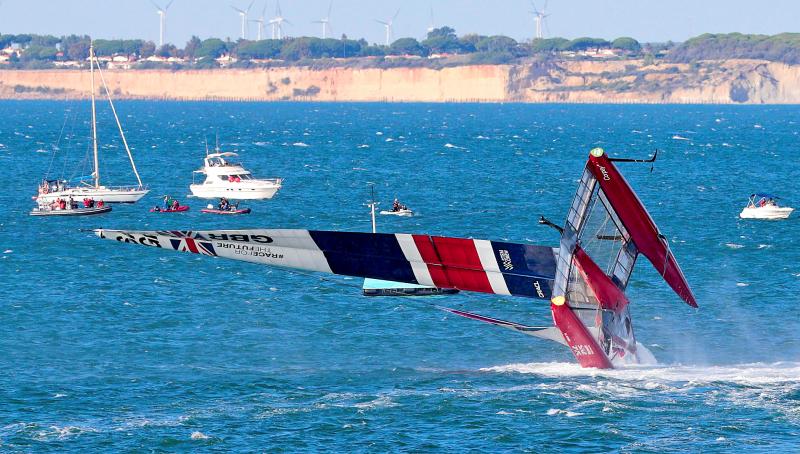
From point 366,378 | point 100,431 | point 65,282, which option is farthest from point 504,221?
point 100,431

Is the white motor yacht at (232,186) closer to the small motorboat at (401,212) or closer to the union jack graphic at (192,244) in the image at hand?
the small motorboat at (401,212)

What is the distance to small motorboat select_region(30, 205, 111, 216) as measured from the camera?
116m

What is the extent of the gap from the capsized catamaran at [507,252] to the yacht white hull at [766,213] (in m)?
64.8

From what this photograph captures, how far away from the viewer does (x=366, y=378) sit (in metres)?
55.1

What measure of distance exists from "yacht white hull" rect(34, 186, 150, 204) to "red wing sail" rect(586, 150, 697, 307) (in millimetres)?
81532

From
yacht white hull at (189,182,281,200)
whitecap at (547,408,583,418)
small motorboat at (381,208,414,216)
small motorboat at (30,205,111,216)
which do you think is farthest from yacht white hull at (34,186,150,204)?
whitecap at (547,408,583,418)

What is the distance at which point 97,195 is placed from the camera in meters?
123

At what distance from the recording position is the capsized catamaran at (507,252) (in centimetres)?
4553

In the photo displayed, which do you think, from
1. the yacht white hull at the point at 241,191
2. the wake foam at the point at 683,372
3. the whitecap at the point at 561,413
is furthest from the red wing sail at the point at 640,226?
the yacht white hull at the point at 241,191

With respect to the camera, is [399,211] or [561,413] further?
[399,211]

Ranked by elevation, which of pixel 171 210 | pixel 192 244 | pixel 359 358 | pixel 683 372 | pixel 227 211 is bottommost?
pixel 171 210

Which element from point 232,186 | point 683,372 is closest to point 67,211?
point 232,186

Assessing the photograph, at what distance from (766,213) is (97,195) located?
60.6 metres

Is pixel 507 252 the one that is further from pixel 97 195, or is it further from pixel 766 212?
pixel 97 195
